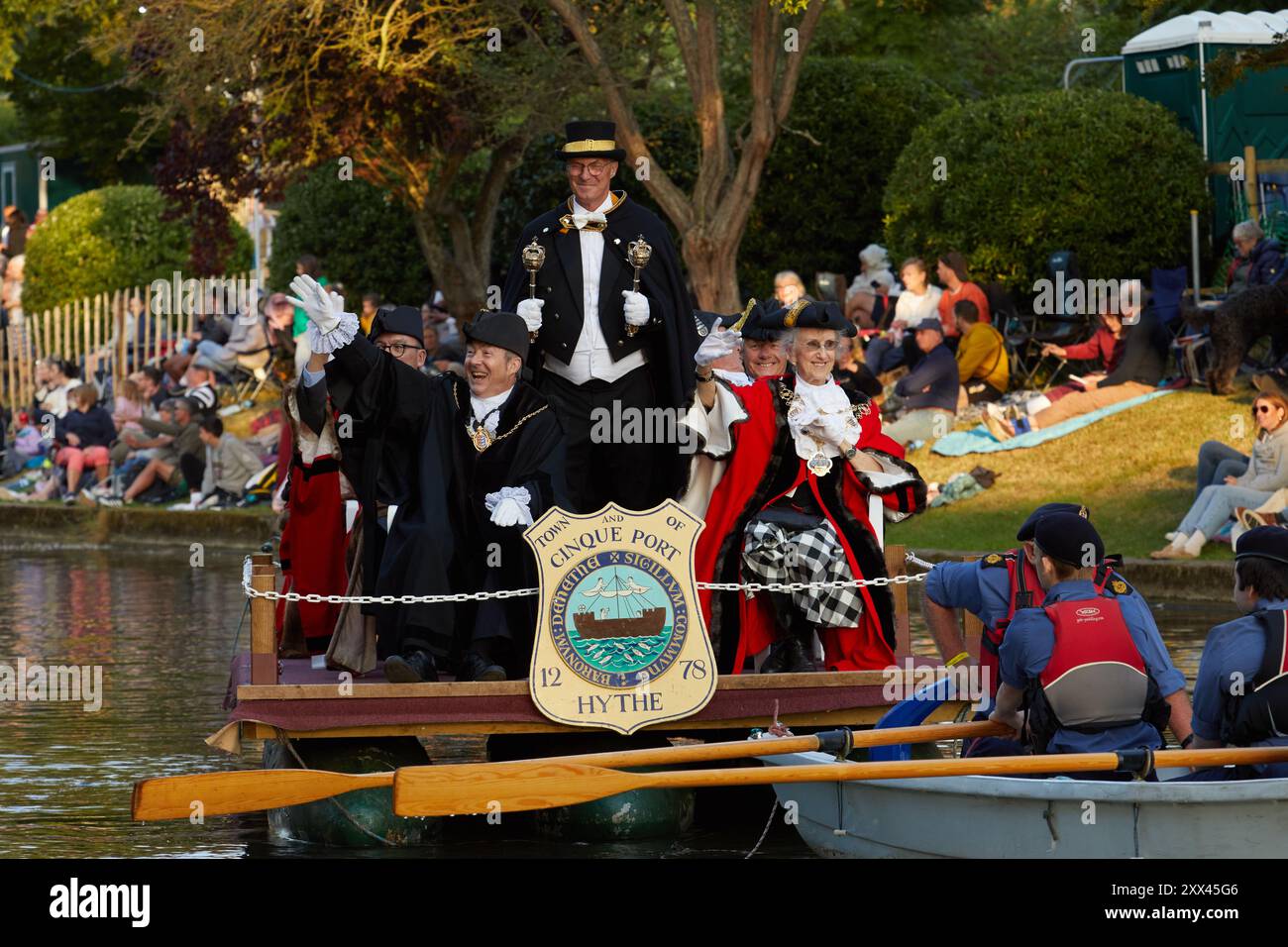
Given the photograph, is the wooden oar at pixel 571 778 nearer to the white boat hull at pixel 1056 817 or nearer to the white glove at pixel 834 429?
the white boat hull at pixel 1056 817

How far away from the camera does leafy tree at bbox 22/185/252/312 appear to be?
116 feet

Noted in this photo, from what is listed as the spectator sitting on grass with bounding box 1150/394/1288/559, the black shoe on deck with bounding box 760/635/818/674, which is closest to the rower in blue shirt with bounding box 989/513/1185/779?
the black shoe on deck with bounding box 760/635/818/674

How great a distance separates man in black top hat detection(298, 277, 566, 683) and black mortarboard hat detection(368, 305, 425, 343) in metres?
0.81

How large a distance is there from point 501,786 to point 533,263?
2.91 meters

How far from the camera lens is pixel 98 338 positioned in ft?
99.8

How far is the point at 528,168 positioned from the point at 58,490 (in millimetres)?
7202

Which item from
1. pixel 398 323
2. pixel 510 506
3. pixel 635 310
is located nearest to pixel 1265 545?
pixel 510 506

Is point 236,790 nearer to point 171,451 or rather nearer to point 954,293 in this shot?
point 954,293

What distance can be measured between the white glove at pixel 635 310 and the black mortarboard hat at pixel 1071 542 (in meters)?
2.57

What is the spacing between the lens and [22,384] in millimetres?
31641

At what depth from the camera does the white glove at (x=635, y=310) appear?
33.3 ft

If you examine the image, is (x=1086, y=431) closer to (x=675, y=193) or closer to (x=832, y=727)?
(x=675, y=193)

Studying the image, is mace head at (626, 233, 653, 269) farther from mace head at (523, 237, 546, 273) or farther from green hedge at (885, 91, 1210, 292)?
green hedge at (885, 91, 1210, 292)

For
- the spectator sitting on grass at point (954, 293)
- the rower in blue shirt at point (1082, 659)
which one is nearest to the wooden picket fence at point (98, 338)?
the spectator sitting on grass at point (954, 293)
